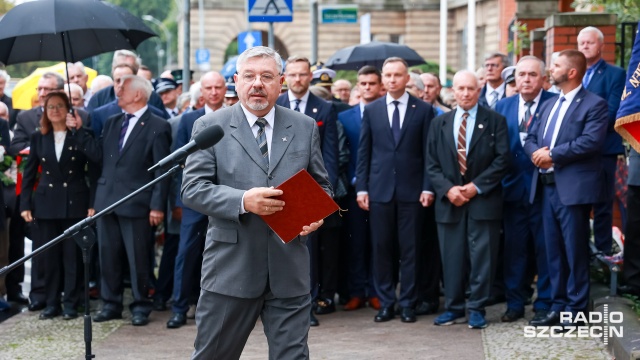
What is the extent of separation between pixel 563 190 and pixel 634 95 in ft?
4.98

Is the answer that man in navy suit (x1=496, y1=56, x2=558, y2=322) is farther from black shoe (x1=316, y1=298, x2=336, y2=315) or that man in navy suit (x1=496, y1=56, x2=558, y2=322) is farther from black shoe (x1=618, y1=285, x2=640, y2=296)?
black shoe (x1=316, y1=298, x2=336, y2=315)

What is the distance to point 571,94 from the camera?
1009cm

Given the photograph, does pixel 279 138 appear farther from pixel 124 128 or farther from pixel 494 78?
pixel 494 78

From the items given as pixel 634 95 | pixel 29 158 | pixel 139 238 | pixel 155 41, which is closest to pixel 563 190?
pixel 634 95

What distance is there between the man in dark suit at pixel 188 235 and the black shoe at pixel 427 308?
87.2 inches

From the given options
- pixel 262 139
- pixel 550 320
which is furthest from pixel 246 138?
pixel 550 320

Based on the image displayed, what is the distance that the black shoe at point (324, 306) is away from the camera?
1152 cm

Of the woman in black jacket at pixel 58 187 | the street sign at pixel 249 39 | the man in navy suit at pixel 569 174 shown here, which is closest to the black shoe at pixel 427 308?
the man in navy suit at pixel 569 174

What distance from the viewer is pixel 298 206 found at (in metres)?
6.01

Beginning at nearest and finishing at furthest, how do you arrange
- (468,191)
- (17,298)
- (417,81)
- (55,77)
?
(468,191), (17,298), (55,77), (417,81)

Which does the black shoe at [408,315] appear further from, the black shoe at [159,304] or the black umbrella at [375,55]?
the black umbrella at [375,55]

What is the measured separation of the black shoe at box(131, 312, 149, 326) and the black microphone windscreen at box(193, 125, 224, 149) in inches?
209

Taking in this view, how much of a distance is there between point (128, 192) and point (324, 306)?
7.43 feet

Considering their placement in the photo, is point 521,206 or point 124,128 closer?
point 521,206
